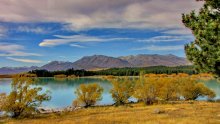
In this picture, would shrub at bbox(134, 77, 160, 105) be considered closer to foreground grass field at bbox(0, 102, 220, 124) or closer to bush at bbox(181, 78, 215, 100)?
bush at bbox(181, 78, 215, 100)

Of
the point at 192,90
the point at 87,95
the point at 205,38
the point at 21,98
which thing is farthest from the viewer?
the point at 192,90

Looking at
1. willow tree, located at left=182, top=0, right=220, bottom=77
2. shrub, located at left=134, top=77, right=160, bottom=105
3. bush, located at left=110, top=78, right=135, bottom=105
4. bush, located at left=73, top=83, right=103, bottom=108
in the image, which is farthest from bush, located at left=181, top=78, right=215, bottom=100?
willow tree, located at left=182, top=0, right=220, bottom=77

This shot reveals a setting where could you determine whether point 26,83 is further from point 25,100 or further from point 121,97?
point 121,97

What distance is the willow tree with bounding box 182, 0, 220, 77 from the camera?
2245cm

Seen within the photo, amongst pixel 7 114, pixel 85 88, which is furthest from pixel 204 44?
pixel 85 88

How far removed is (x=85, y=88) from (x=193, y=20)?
46.2 meters

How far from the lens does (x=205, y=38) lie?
2317 cm

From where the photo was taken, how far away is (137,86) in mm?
73125

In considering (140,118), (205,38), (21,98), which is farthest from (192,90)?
(205,38)

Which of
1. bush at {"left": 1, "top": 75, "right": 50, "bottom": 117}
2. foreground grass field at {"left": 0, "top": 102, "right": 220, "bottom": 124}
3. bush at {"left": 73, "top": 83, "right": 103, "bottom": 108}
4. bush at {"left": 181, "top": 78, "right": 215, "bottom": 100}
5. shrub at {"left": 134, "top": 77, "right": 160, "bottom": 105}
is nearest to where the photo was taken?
foreground grass field at {"left": 0, "top": 102, "right": 220, "bottom": 124}

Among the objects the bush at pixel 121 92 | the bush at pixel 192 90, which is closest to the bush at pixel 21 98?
the bush at pixel 121 92

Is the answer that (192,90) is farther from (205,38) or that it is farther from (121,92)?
(205,38)

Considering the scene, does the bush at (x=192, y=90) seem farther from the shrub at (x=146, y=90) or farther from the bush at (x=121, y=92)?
the bush at (x=121, y=92)

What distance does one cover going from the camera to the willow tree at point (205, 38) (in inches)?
884
